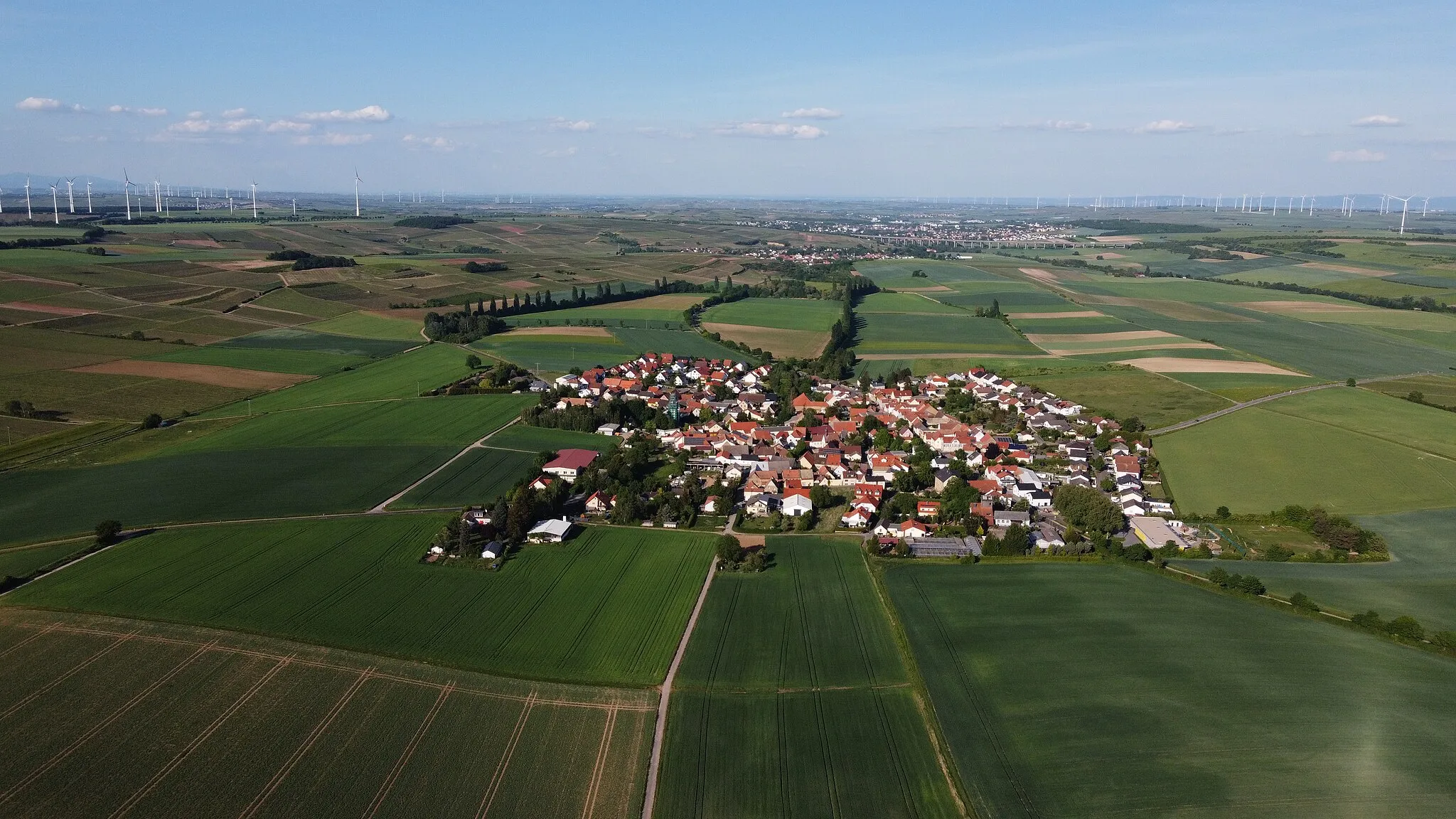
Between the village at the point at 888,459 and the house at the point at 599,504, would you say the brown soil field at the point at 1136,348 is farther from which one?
the house at the point at 599,504

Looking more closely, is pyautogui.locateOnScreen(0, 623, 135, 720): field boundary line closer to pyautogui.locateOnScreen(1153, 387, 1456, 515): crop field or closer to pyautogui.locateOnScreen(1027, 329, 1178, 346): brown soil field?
pyautogui.locateOnScreen(1153, 387, 1456, 515): crop field

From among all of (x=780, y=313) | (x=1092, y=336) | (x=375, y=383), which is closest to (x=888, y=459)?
(x=375, y=383)

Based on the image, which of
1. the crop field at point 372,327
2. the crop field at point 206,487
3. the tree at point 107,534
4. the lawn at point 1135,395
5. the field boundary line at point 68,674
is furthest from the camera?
the crop field at point 372,327

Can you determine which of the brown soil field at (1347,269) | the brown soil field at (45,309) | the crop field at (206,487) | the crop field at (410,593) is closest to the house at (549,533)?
the crop field at (410,593)

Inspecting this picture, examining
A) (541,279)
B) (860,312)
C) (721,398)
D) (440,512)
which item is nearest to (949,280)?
(860,312)

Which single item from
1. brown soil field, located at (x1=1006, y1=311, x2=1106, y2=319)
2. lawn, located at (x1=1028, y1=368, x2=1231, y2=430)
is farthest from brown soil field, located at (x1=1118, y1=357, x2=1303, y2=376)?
brown soil field, located at (x1=1006, y1=311, x2=1106, y2=319)
